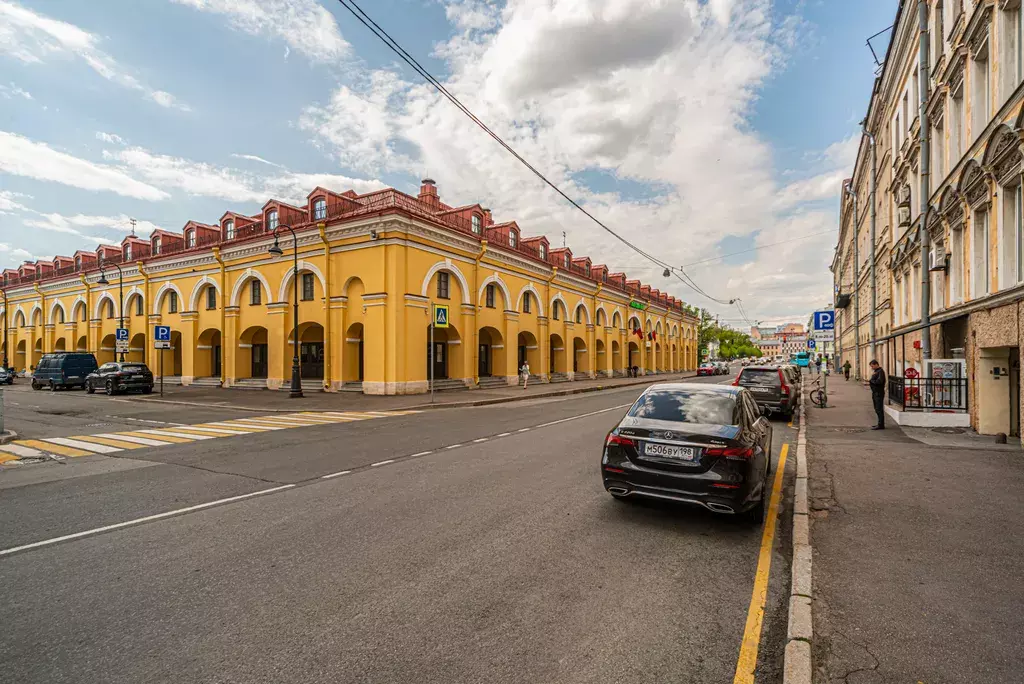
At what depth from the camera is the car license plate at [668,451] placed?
4.96 m

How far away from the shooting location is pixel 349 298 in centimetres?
2439

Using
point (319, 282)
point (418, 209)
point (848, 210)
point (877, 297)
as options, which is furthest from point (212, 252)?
point (848, 210)

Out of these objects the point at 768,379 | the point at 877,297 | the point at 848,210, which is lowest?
the point at 768,379

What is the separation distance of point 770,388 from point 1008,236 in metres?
6.30

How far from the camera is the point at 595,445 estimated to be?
31.4 ft

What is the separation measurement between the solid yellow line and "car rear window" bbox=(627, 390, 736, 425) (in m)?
1.20

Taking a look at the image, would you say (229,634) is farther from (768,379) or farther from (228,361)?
(228,361)

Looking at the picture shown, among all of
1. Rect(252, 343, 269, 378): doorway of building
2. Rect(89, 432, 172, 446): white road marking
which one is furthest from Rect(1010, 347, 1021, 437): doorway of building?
Rect(252, 343, 269, 378): doorway of building

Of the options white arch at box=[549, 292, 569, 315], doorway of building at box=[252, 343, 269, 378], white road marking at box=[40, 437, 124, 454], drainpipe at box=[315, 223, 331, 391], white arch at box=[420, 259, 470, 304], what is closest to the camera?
white road marking at box=[40, 437, 124, 454]

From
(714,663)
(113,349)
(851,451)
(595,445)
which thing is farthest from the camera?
(113,349)

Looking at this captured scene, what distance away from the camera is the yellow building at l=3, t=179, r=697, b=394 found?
23.0 m

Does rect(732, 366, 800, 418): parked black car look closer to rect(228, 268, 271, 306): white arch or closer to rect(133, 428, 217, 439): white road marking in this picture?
rect(133, 428, 217, 439): white road marking

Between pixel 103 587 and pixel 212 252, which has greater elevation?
pixel 212 252

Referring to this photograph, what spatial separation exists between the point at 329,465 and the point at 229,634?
17.1 ft
